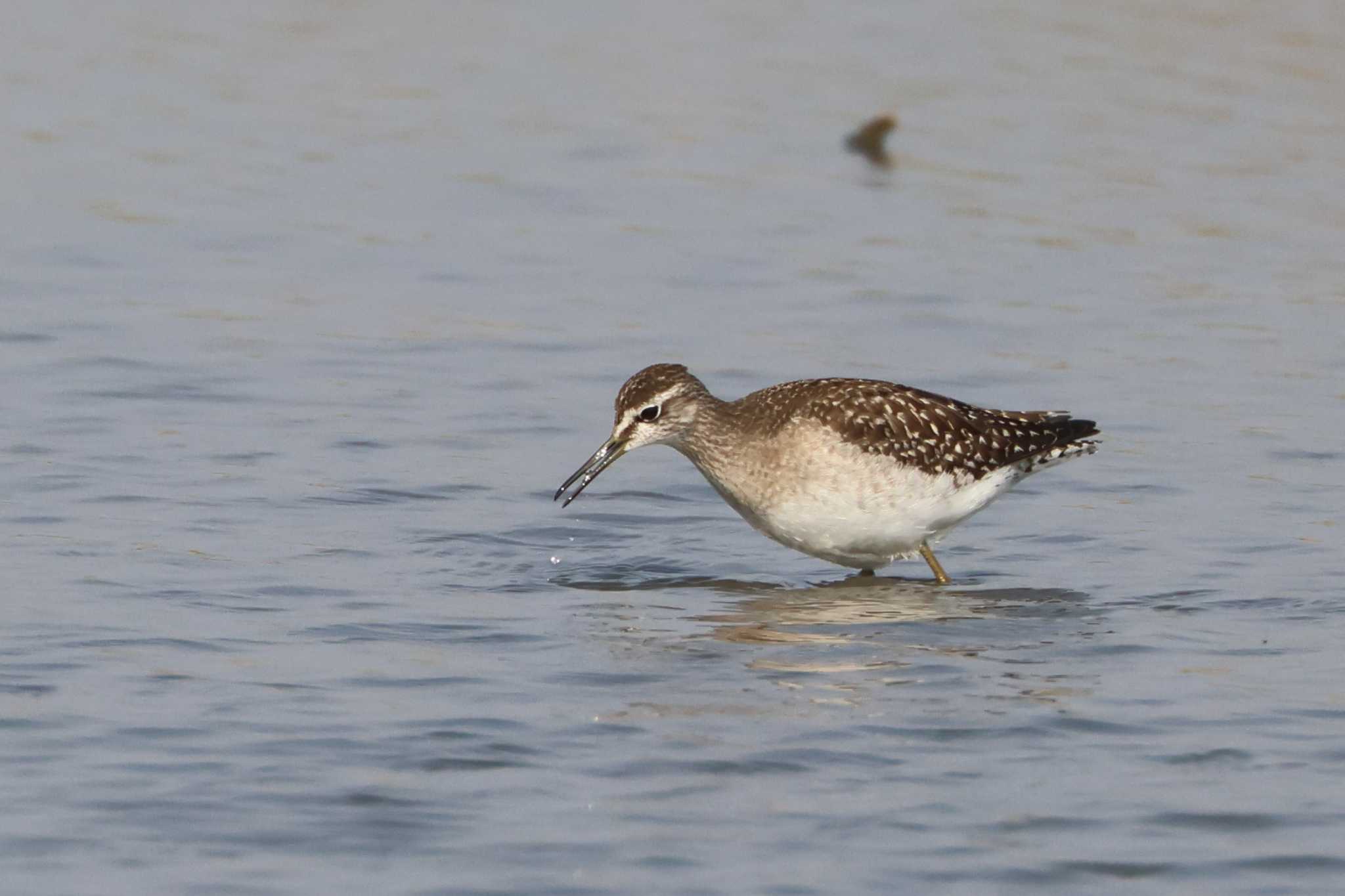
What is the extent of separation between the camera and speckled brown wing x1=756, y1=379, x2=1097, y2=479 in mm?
12578

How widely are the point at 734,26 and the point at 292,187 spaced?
772 centimetres

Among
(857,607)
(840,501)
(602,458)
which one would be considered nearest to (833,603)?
(857,607)

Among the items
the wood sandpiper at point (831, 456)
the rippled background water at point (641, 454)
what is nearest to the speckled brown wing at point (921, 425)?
the wood sandpiper at point (831, 456)

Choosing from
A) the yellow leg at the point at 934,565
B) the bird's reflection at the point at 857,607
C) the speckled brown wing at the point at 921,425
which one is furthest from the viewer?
the yellow leg at the point at 934,565

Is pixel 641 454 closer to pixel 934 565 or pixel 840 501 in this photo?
Answer: pixel 934 565

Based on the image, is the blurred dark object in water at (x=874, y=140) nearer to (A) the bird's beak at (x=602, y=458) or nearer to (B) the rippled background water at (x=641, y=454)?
(B) the rippled background water at (x=641, y=454)

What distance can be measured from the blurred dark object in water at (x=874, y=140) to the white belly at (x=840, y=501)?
1080cm

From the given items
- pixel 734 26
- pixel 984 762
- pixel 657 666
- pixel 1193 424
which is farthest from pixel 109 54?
pixel 984 762

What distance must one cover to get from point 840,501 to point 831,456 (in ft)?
0.79

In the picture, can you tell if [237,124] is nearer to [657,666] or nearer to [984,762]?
[657,666]

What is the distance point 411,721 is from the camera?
9.79m

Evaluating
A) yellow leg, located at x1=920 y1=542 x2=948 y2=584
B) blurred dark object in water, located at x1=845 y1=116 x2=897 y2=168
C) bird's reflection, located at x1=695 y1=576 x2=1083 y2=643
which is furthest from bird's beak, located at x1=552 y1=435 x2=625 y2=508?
blurred dark object in water, located at x1=845 y1=116 x2=897 y2=168

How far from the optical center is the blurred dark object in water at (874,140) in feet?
75.7

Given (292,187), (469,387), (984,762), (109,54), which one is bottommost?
(984,762)
